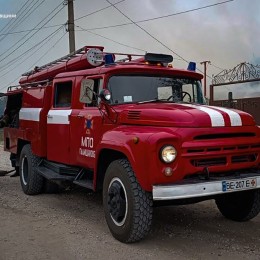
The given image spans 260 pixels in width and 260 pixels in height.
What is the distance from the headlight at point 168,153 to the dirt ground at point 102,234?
1.07 meters

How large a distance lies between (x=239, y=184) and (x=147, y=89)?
1961 millimetres

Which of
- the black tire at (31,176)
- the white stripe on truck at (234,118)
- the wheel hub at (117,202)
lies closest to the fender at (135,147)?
the wheel hub at (117,202)

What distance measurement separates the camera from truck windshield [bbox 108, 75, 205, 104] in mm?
6332

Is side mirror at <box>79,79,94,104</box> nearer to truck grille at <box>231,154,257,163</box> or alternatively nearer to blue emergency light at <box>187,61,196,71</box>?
blue emergency light at <box>187,61,196,71</box>

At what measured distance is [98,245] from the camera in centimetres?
544

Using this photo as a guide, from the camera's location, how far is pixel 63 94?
7762 millimetres

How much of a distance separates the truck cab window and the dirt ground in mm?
1741

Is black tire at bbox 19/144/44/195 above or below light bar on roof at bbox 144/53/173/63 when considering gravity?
below

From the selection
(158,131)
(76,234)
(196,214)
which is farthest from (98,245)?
(196,214)

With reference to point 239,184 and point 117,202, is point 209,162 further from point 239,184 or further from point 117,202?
point 117,202

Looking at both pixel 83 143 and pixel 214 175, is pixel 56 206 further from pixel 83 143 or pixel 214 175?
pixel 214 175

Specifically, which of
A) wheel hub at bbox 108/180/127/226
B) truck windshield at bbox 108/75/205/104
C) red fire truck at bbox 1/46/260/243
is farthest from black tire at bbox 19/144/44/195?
wheel hub at bbox 108/180/127/226

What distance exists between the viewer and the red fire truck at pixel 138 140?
5051 mm

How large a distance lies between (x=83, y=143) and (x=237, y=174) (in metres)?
2.40
